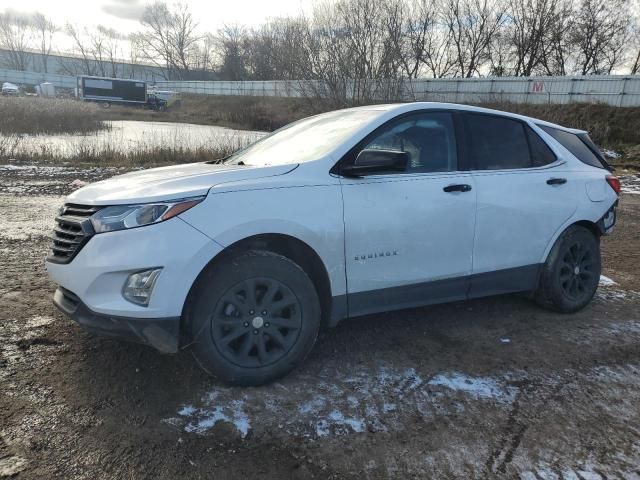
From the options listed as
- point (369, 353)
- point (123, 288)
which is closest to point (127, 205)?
point (123, 288)

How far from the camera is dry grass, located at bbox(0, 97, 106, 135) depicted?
71.1ft

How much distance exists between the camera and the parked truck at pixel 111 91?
6309 cm

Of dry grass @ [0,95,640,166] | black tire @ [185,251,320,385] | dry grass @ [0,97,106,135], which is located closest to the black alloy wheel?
black tire @ [185,251,320,385]

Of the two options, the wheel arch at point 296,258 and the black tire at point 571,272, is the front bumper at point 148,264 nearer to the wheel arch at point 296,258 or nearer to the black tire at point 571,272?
the wheel arch at point 296,258

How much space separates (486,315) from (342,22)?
29281 mm

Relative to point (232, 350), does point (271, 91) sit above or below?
above

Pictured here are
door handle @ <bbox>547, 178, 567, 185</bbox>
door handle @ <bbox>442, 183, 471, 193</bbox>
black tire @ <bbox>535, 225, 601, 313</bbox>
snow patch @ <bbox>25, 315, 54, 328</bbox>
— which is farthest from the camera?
black tire @ <bbox>535, 225, 601, 313</bbox>

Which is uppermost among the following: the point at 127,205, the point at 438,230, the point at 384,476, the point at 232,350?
the point at 127,205

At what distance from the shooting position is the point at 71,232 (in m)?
3.06

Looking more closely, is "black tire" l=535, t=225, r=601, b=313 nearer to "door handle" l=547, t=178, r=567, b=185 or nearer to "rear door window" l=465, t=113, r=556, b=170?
"door handle" l=547, t=178, r=567, b=185

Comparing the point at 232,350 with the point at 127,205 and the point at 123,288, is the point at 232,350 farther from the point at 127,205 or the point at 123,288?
the point at 127,205

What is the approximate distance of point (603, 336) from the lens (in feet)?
13.6

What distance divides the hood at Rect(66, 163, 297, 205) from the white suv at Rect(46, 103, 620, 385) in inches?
0.5

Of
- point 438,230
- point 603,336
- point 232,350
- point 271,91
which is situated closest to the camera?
point 232,350
